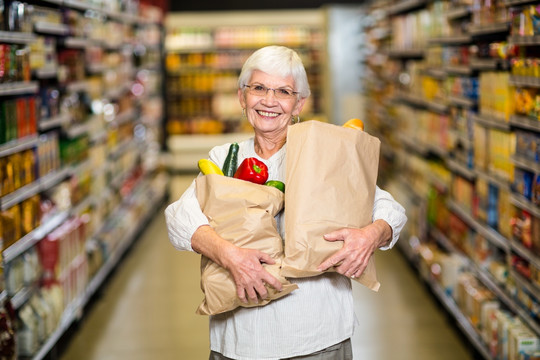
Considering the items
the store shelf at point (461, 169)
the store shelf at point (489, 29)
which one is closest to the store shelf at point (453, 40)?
the store shelf at point (489, 29)

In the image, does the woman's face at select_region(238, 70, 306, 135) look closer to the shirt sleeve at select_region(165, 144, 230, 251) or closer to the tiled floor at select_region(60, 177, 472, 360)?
the shirt sleeve at select_region(165, 144, 230, 251)

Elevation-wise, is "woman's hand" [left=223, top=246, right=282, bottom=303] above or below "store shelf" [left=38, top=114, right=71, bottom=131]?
below

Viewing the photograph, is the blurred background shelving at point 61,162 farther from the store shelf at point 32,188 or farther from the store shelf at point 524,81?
the store shelf at point 524,81

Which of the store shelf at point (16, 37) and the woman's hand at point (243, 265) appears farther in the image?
the store shelf at point (16, 37)

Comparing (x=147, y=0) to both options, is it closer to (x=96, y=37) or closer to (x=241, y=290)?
(x=96, y=37)

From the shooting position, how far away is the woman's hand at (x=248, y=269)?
2.25 m

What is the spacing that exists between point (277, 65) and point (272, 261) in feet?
2.04

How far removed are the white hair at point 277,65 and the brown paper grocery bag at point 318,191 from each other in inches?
10.2

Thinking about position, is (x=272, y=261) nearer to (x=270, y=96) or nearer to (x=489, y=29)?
(x=270, y=96)

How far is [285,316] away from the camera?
2.41 metres

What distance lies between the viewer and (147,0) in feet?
35.1

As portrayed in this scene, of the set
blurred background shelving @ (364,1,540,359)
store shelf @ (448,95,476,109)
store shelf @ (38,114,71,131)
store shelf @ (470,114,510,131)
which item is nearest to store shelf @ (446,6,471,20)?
blurred background shelving @ (364,1,540,359)

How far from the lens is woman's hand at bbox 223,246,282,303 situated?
2248mm

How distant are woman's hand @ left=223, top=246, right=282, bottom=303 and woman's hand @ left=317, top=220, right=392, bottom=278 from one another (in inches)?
6.3
